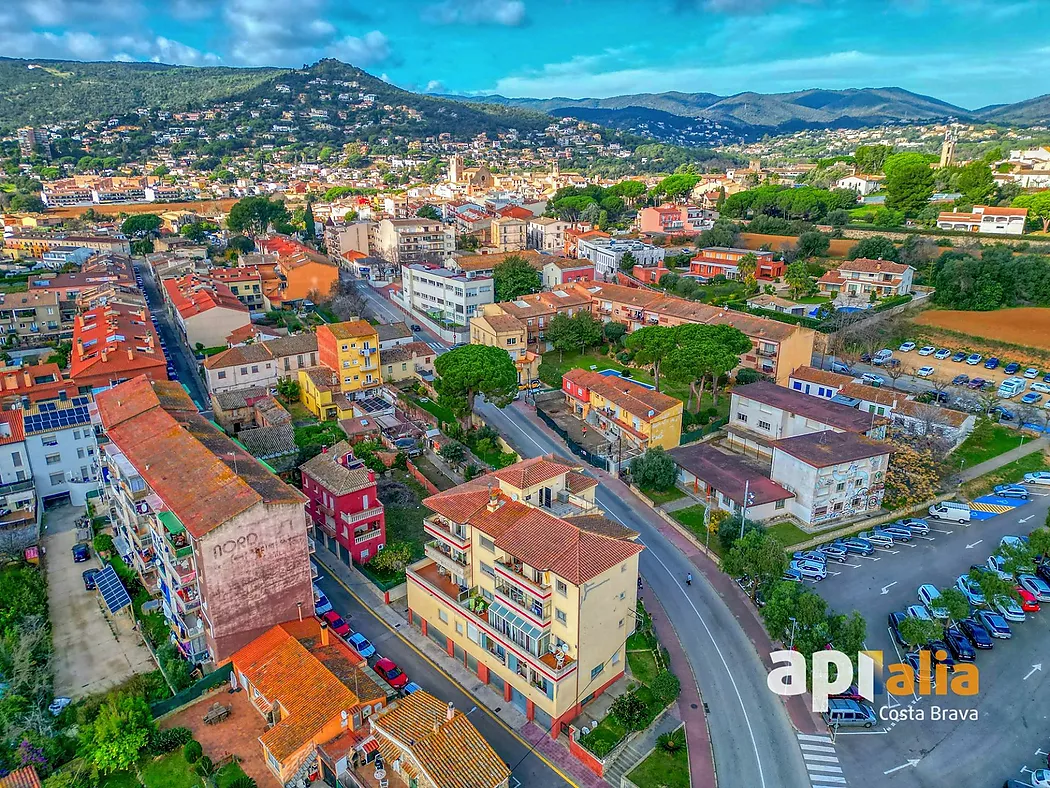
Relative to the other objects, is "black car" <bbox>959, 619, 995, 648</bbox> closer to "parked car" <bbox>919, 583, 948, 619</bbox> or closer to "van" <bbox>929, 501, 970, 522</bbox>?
"parked car" <bbox>919, 583, 948, 619</bbox>

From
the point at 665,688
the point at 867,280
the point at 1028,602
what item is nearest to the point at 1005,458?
the point at 1028,602

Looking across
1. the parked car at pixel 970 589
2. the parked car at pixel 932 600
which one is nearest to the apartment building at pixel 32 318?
the parked car at pixel 932 600

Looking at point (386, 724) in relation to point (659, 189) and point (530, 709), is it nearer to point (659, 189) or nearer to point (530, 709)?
point (530, 709)

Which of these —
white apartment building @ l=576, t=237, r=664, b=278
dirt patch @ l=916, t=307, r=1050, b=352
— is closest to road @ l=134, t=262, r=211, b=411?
white apartment building @ l=576, t=237, r=664, b=278

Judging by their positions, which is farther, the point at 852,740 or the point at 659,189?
the point at 659,189

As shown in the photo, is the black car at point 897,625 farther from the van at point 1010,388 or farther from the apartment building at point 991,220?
the apartment building at point 991,220

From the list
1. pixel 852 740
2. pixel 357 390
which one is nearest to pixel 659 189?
pixel 357 390
